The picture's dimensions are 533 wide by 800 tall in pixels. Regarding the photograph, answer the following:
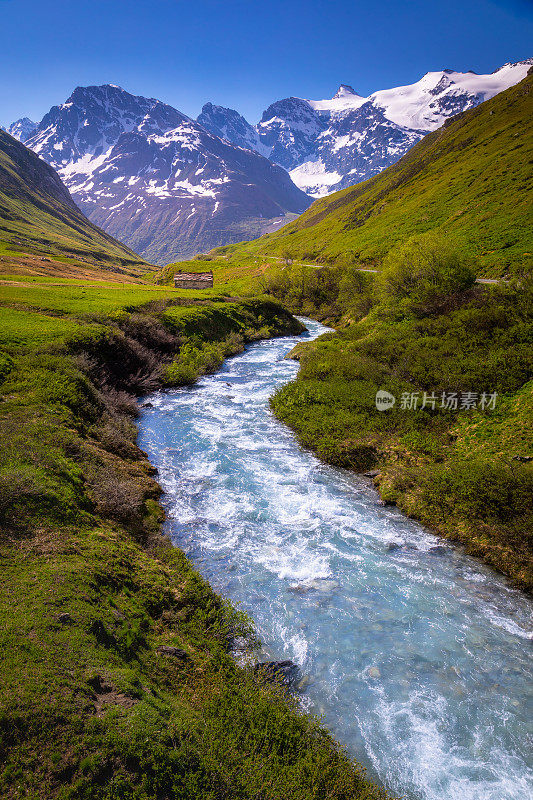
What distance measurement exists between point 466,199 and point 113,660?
10455cm

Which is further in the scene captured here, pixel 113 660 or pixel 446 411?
pixel 446 411

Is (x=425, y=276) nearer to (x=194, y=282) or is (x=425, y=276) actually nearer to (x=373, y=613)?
(x=373, y=613)

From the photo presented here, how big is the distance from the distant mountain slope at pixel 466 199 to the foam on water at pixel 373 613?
1743 inches

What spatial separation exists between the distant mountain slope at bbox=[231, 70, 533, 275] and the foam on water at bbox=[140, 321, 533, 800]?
145 ft

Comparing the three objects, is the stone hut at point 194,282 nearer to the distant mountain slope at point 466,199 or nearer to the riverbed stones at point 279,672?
the distant mountain slope at point 466,199

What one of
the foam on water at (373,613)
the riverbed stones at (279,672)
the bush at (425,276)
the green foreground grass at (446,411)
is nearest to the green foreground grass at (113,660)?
the riverbed stones at (279,672)

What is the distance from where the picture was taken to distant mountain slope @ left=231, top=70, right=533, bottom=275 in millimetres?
59094

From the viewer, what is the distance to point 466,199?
84188 millimetres
